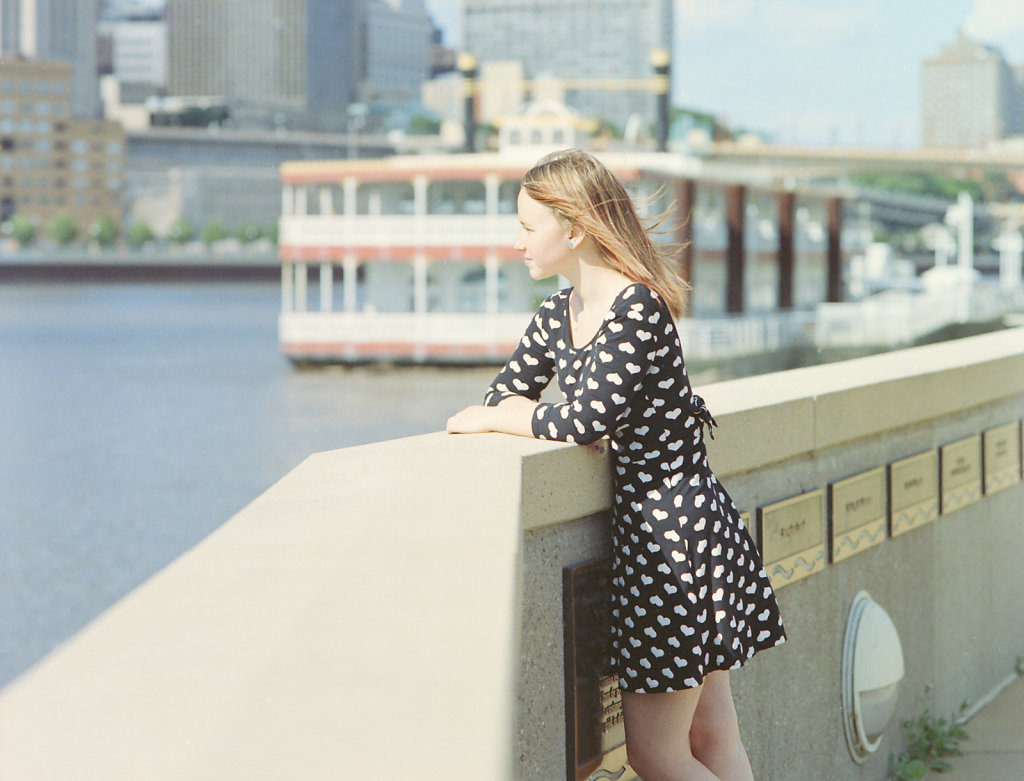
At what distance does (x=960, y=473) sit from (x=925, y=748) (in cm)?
81

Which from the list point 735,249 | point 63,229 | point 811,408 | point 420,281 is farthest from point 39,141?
point 811,408

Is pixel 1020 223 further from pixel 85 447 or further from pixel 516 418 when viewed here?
pixel 516 418

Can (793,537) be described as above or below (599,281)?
below

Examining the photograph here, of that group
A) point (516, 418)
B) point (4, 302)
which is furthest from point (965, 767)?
point (4, 302)

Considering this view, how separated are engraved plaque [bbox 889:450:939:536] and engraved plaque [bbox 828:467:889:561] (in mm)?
64

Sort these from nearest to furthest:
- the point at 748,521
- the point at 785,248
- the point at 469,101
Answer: the point at 748,521
the point at 785,248
the point at 469,101

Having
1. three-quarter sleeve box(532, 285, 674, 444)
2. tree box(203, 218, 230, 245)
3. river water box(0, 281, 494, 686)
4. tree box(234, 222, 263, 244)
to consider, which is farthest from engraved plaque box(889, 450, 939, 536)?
tree box(234, 222, 263, 244)

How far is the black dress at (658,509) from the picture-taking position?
7.02 feet

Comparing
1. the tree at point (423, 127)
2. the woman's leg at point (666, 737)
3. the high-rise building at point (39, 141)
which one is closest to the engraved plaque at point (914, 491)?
the woman's leg at point (666, 737)

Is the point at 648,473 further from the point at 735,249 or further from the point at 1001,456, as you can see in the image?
the point at 735,249

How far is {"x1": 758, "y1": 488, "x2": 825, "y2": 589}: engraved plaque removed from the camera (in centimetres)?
303

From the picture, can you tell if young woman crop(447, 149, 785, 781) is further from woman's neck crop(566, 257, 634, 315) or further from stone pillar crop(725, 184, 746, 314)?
stone pillar crop(725, 184, 746, 314)

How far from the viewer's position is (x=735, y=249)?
41.8 metres

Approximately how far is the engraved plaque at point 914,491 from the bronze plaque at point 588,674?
1490 mm
